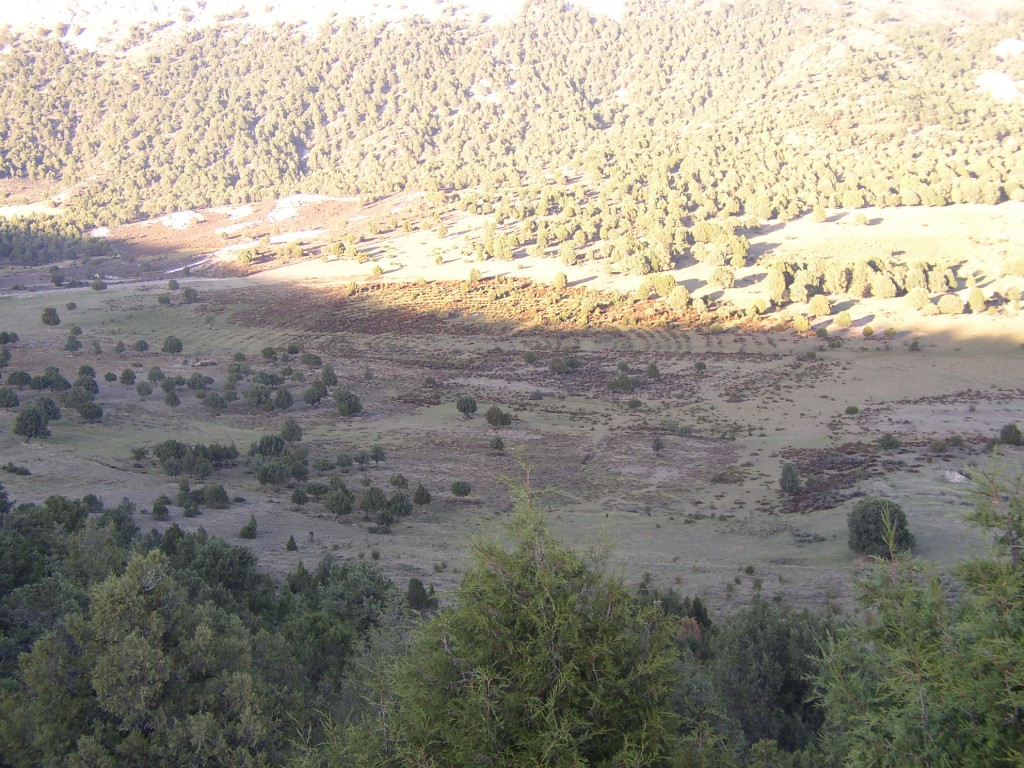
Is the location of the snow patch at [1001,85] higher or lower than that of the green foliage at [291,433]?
higher

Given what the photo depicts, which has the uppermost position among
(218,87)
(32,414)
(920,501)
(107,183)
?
(218,87)

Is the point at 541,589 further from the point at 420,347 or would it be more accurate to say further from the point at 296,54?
the point at 296,54

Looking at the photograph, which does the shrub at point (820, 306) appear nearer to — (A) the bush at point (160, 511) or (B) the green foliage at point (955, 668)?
(A) the bush at point (160, 511)

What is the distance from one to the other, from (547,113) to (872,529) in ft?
387

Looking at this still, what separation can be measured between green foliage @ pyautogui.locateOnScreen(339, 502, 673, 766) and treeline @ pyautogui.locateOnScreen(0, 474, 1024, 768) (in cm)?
2

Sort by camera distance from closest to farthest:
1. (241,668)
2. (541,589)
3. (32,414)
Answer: (541,589) < (241,668) < (32,414)

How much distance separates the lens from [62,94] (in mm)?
135125

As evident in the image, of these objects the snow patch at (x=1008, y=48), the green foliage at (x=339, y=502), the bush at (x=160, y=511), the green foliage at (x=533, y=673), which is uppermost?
the snow patch at (x=1008, y=48)

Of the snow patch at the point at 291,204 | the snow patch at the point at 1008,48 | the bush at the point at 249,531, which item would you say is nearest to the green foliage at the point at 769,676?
the bush at the point at 249,531

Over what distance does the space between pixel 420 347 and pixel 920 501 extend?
112 ft

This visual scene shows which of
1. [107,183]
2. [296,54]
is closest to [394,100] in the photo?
[296,54]

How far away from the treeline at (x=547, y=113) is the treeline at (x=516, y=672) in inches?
2411

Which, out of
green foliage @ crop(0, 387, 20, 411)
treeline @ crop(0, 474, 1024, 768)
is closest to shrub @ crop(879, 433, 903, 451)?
treeline @ crop(0, 474, 1024, 768)

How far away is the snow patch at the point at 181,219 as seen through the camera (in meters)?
96.3
